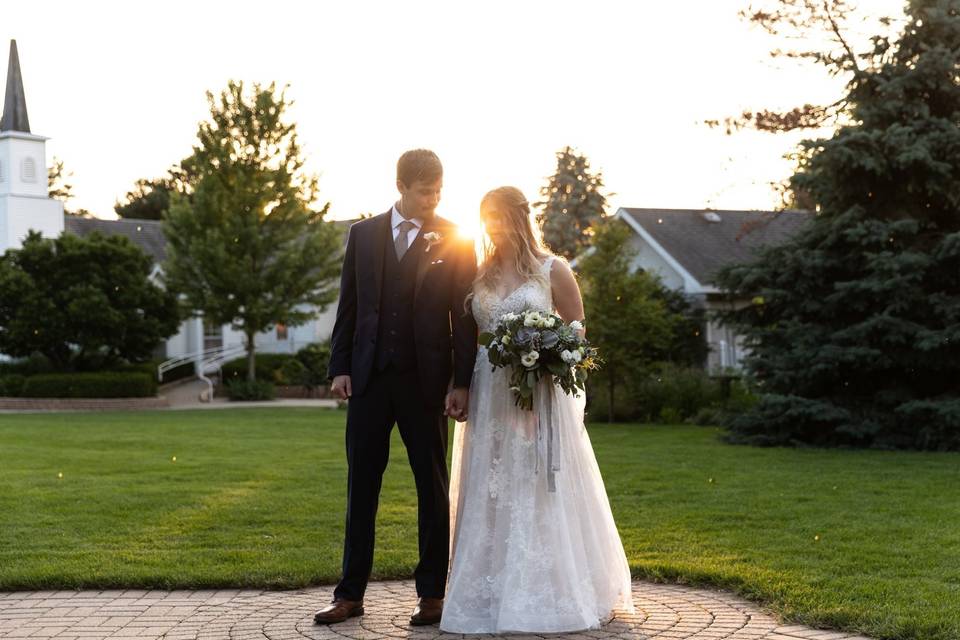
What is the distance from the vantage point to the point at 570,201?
63.4 meters

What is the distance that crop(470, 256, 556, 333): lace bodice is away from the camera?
21.5 feet

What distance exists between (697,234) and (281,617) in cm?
3129

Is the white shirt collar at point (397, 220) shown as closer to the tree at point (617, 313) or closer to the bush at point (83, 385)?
the tree at point (617, 313)

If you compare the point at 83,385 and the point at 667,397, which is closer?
the point at 667,397

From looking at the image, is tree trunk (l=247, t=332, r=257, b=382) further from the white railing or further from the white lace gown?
the white lace gown

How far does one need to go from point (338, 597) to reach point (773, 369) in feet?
41.6

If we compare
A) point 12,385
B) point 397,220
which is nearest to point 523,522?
point 397,220

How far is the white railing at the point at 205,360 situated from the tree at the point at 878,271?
26.0 metres

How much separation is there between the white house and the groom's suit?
25989 millimetres

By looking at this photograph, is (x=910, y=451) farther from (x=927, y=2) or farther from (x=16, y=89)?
(x=16, y=89)

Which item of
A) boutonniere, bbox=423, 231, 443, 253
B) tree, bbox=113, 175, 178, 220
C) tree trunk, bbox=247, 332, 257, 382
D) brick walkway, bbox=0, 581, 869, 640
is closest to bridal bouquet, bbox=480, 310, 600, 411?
boutonniere, bbox=423, 231, 443, 253

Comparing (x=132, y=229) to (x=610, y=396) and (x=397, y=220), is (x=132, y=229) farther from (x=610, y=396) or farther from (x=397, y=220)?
(x=397, y=220)

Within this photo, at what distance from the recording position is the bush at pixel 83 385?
3419cm

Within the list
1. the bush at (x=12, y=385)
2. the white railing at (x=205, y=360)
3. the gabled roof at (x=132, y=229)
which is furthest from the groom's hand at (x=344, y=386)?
the gabled roof at (x=132, y=229)
